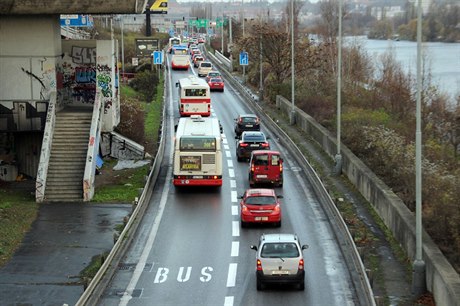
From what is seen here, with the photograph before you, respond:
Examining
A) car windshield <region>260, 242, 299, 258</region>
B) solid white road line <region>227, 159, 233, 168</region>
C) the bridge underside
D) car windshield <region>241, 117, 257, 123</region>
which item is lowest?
solid white road line <region>227, 159, 233, 168</region>

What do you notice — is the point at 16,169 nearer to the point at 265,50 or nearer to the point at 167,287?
the point at 167,287

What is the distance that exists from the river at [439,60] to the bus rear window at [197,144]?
109 feet

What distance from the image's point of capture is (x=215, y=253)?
94.5 feet

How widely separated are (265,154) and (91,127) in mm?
8827

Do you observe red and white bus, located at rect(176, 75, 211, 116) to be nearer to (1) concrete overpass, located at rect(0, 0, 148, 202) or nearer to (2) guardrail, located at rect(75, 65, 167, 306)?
(1) concrete overpass, located at rect(0, 0, 148, 202)

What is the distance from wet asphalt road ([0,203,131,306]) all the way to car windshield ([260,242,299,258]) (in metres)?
5.62

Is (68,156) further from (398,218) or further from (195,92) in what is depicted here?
(195,92)

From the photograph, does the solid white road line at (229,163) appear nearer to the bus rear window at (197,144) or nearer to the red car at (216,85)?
the bus rear window at (197,144)

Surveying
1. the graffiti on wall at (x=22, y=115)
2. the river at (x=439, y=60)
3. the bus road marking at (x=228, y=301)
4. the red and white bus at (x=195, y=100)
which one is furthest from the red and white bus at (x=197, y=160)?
the river at (x=439, y=60)

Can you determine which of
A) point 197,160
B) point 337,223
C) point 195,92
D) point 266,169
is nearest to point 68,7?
point 197,160

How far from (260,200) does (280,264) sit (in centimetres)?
844

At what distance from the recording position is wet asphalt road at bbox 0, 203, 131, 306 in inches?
950

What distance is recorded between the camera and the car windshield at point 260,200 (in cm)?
3183

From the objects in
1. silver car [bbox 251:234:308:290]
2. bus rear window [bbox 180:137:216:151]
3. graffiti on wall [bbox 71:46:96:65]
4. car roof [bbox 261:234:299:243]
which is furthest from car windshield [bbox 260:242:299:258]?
graffiti on wall [bbox 71:46:96:65]
